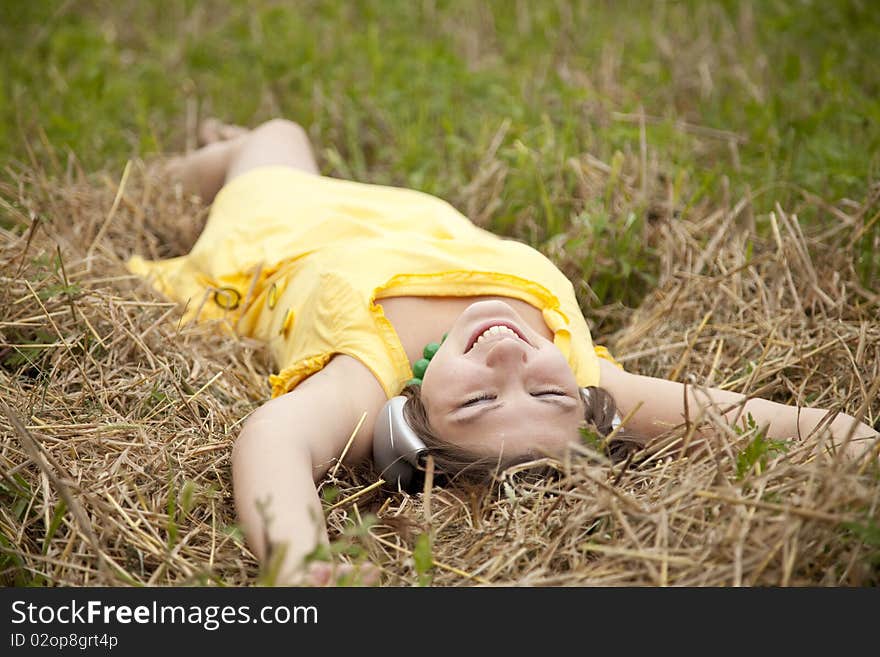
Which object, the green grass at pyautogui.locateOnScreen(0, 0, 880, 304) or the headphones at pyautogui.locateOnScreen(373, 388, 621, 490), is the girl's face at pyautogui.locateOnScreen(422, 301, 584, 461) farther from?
the green grass at pyautogui.locateOnScreen(0, 0, 880, 304)

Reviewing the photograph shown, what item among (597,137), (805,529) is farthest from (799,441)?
(597,137)

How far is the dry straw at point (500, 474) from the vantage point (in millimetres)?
2039

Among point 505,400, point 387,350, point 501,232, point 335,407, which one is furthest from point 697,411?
point 501,232

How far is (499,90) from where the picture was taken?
15.5 ft

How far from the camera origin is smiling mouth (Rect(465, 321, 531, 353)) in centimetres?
255

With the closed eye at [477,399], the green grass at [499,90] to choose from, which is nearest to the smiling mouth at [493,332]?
the closed eye at [477,399]

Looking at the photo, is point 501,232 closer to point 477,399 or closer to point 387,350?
point 387,350

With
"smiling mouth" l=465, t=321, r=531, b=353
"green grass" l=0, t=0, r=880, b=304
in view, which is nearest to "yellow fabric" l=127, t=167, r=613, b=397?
"smiling mouth" l=465, t=321, r=531, b=353

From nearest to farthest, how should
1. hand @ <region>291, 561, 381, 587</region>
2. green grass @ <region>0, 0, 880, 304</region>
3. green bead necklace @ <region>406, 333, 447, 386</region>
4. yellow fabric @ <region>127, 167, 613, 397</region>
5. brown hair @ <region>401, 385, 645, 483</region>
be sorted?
hand @ <region>291, 561, 381, 587</region> → brown hair @ <region>401, 385, 645, 483</region> → green bead necklace @ <region>406, 333, 447, 386</region> → yellow fabric @ <region>127, 167, 613, 397</region> → green grass @ <region>0, 0, 880, 304</region>

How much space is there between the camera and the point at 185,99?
5031mm

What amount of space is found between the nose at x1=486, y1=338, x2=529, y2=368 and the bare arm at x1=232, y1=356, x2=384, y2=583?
42cm
